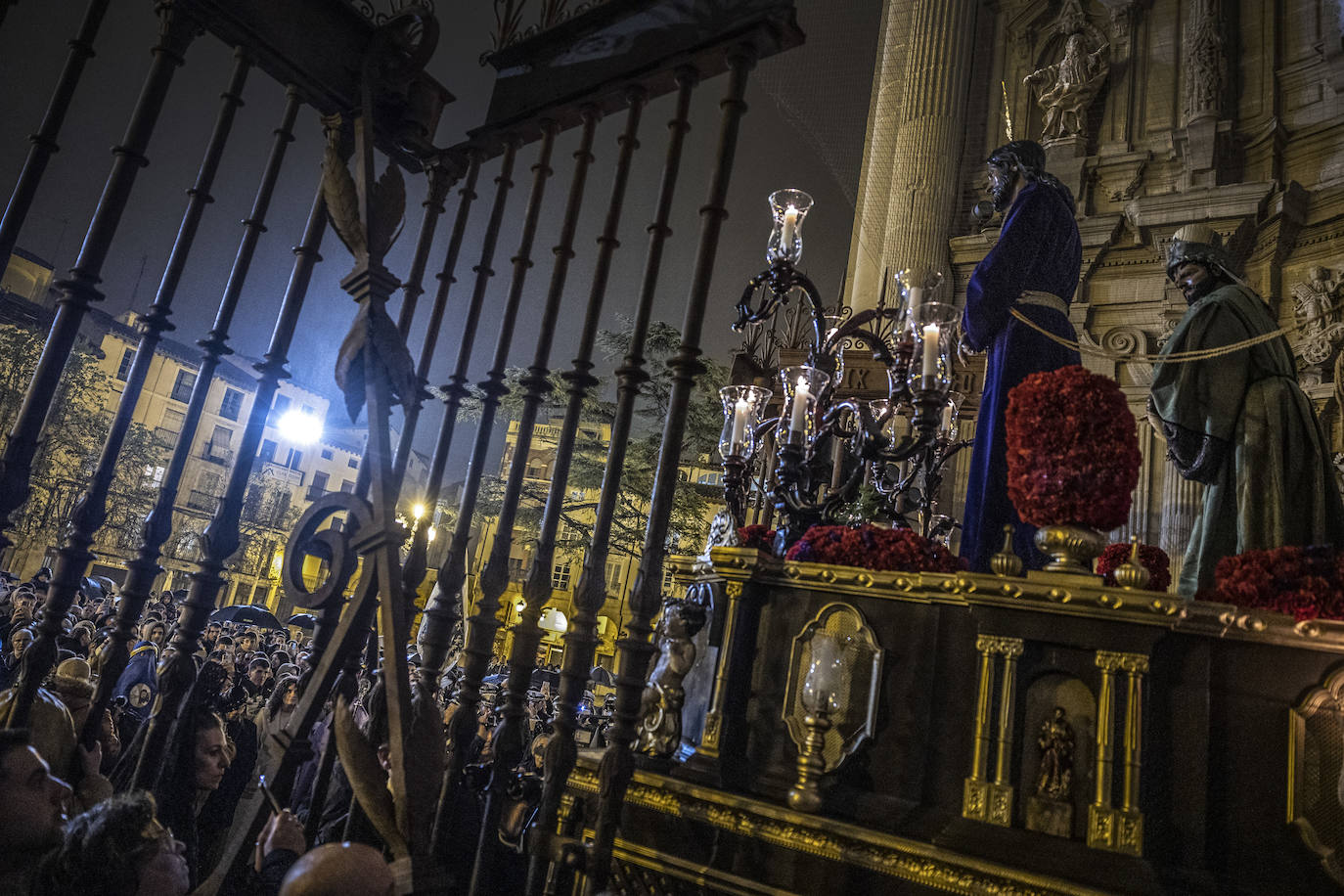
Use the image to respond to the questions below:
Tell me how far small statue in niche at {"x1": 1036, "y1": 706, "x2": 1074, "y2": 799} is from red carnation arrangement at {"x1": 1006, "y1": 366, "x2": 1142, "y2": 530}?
2.52 feet

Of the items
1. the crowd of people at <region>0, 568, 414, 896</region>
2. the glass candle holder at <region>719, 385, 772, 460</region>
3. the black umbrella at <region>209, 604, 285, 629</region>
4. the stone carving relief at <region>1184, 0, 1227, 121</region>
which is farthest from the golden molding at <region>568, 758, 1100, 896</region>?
the black umbrella at <region>209, 604, 285, 629</region>

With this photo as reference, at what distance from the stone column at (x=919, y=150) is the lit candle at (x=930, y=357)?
11.1m

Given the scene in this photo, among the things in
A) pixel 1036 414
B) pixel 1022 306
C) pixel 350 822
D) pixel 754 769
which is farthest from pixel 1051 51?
pixel 350 822

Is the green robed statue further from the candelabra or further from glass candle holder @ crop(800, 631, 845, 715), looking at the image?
glass candle holder @ crop(800, 631, 845, 715)

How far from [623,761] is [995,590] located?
1574 millimetres

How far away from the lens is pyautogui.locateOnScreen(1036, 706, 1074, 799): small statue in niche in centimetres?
289

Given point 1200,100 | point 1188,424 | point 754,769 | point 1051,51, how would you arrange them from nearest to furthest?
point 754,769 → point 1188,424 → point 1200,100 → point 1051,51

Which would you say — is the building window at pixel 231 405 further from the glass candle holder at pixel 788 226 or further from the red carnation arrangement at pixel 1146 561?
the red carnation arrangement at pixel 1146 561

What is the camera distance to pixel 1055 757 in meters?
2.92

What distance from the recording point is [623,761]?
97.2 inches

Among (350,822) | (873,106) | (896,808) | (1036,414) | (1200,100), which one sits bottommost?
(350,822)

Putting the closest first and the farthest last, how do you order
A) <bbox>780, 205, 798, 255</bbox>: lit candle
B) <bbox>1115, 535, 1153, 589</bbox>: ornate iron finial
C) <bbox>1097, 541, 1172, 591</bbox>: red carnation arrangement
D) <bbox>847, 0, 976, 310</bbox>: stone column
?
<bbox>1115, 535, 1153, 589</bbox>: ornate iron finial, <bbox>1097, 541, 1172, 591</bbox>: red carnation arrangement, <bbox>780, 205, 798, 255</bbox>: lit candle, <bbox>847, 0, 976, 310</bbox>: stone column

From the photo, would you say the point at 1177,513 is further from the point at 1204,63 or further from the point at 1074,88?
the point at 1074,88

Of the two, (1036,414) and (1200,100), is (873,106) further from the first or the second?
(1036,414)
